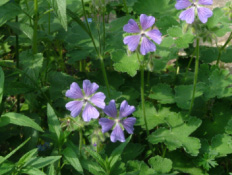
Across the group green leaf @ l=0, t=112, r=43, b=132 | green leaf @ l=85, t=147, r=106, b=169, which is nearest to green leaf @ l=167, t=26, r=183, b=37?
green leaf @ l=85, t=147, r=106, b=169

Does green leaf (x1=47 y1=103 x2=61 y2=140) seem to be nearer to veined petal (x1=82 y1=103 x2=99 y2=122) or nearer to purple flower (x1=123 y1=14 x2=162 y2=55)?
veined petal (x1=82 y1=103 x2=99 y2=122)

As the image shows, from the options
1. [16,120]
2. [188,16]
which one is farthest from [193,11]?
[16,120]

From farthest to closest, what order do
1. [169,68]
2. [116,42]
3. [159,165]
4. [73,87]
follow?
[169,68] → [116,42] → [159,165] → [73,87]

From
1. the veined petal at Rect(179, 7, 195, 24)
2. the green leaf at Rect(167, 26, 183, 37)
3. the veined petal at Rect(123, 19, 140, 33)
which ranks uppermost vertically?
the veined petal at Rect(179, 7, 195, 24)

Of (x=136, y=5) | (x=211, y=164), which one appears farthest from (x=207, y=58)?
(x=211, y=164)

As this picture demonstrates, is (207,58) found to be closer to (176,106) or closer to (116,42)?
(176,106)

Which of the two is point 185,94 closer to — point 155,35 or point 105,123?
point 155,35
